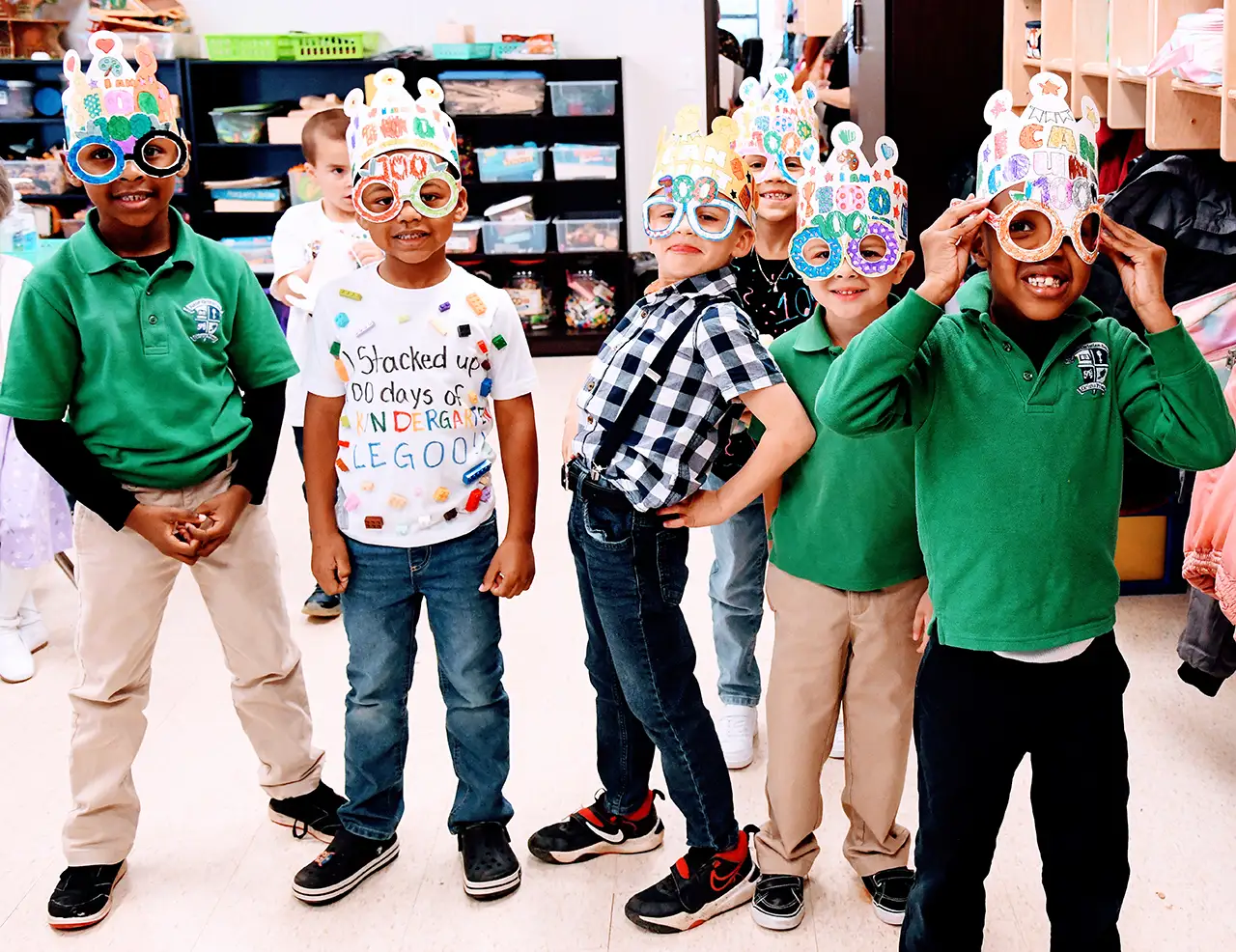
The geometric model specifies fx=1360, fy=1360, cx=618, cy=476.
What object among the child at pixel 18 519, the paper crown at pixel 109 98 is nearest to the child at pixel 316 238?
the child at pixel 18 519

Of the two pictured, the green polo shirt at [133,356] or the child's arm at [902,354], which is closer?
the child's arm at [902,354]

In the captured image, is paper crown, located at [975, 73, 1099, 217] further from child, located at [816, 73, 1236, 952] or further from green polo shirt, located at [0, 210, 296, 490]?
green polo shirt, located at [0, 210, 296, 490]

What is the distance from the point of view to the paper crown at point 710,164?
1.94 metres

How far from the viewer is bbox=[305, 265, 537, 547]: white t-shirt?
204 cm

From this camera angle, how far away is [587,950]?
203 cm

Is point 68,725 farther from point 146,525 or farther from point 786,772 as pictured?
point 786,772

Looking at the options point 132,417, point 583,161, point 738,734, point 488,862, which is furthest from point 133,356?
point 583,161

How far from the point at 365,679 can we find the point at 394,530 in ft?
0.84

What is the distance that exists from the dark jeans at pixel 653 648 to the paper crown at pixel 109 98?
880mm

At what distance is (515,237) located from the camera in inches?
272

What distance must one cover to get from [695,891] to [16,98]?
611 cm

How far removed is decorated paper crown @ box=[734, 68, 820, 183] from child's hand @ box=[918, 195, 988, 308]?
0.91 m

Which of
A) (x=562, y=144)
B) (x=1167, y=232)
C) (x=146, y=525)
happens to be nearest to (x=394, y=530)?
(x=146, y=525)

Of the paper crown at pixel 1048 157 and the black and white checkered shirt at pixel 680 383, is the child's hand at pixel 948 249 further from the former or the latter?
the black and white checkered shirt at pixel 680 383
